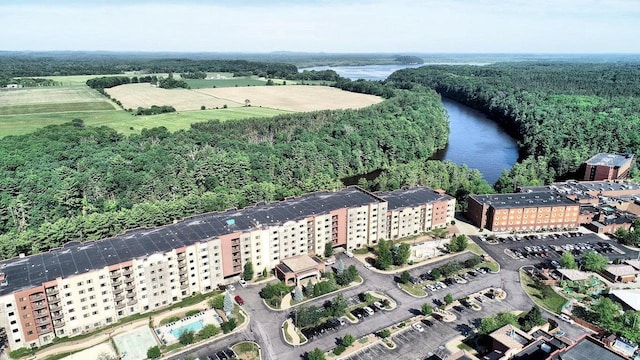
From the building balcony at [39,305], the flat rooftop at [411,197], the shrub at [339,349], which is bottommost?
the shrub at [339,349]

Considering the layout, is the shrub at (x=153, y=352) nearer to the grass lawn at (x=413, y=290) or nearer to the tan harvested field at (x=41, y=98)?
the grass lawn at (x=413, y=290)

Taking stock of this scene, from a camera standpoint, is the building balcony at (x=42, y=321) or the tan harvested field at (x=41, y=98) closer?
the building balcony at (x=42, y=321)

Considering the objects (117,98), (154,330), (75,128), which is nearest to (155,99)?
(117,98)

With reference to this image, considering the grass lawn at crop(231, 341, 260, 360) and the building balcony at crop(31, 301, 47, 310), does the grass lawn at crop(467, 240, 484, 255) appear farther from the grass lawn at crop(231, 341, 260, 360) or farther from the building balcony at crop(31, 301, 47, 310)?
the building balcony at crop(31, 301, 47, 310)

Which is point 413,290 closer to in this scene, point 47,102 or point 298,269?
point 298,269

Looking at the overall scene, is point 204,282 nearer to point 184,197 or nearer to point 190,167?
point 184,197

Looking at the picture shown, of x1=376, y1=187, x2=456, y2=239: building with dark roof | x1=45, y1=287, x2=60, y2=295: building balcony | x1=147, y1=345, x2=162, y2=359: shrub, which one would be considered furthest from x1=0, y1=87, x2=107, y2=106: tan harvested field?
x1=147, y1=345, x2=162, y2=359: shrub

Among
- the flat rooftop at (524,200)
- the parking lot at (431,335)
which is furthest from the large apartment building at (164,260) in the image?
the parking lot at (431,335)

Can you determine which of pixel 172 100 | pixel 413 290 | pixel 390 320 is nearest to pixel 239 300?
pixel 390 320
